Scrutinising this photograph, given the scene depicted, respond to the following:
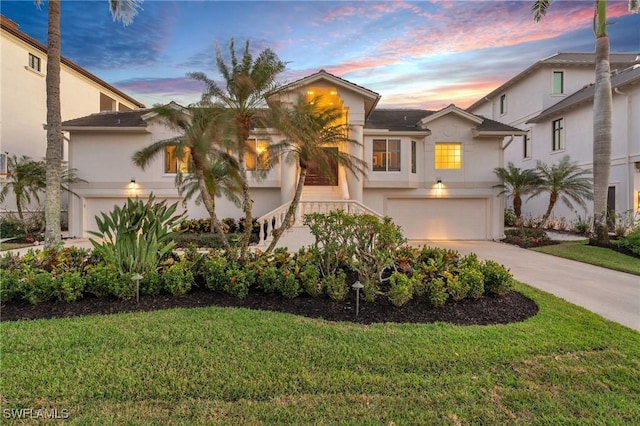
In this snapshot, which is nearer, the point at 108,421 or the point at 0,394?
the point at 108,421

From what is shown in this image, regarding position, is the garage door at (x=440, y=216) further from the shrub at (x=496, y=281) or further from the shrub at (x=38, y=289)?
the shrub at (x=38, y=289)

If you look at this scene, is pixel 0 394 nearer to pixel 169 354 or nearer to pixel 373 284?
pixel 169 354

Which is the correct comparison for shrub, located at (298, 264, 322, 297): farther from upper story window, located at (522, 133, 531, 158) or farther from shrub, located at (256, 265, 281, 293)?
upper story window, located at (522, 133, 531, 158)

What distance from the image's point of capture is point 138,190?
15.4 m

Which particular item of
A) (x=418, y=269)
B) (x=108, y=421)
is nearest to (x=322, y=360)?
(x=108, y=421)

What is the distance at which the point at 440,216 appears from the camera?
16.2 m

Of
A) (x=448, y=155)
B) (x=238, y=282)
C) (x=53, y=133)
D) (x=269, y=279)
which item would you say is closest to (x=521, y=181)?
(x=448, y=155)

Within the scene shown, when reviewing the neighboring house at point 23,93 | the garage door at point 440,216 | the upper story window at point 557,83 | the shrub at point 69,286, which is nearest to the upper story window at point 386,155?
the garage door at point 440,216

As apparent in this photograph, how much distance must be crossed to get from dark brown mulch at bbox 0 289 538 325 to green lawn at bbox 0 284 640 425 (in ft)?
1.13

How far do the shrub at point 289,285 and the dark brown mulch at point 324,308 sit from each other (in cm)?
11

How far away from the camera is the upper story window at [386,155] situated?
1549 cm

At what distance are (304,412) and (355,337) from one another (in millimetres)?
1439

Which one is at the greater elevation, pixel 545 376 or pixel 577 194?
pixel 577 194

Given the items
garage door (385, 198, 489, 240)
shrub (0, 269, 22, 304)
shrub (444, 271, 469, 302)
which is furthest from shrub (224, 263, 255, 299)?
garage door (385, 198, 489, 240)
